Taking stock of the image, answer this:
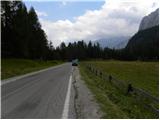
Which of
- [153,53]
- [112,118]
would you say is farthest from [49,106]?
[153,53]

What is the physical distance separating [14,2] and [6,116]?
69.6 meters

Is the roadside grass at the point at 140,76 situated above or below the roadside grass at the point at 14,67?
below

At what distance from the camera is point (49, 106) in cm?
1093

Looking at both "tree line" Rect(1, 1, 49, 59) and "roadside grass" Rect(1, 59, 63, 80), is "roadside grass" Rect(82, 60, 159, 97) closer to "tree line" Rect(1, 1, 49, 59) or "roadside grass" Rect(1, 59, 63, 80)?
"roadside grass" Rect(1, 59, 63, 80)

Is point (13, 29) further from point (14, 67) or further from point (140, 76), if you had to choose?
point (140, 76)

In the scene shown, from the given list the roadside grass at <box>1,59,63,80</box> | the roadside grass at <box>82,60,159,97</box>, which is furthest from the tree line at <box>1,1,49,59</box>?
the roadside grass at <box>82,60,159,97</box>

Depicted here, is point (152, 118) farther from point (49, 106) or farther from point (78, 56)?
point (78, 56)

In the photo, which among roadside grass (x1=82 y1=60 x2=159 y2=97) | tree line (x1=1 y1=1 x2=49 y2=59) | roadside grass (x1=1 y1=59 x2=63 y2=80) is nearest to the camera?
roadside grass (x1=82 y1=60 x2=159 y2=97)

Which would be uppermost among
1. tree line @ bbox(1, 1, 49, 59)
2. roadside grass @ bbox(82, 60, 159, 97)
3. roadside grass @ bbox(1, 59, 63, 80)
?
tree line @ bbox(1, 1, 49, 59)

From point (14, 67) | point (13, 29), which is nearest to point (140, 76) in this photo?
point (14, 67)

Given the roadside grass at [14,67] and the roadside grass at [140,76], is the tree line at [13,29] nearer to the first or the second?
the roadside grass at [14,67]

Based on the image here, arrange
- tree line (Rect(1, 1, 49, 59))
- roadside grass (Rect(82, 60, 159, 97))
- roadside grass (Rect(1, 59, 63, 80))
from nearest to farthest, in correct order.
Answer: roadside grass (Rect(82, 60, 159, 97)) → roadside grass (Rect(1, 59, 63, 80)) → tree line (Rect(1, 1, 49, 59))

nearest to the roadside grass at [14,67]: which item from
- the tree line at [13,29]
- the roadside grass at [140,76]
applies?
the tree line at [13,29]

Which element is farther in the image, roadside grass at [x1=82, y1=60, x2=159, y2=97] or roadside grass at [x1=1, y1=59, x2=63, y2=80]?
roadside grass at [x1=1, y1=59, x2=63, y2=80]
